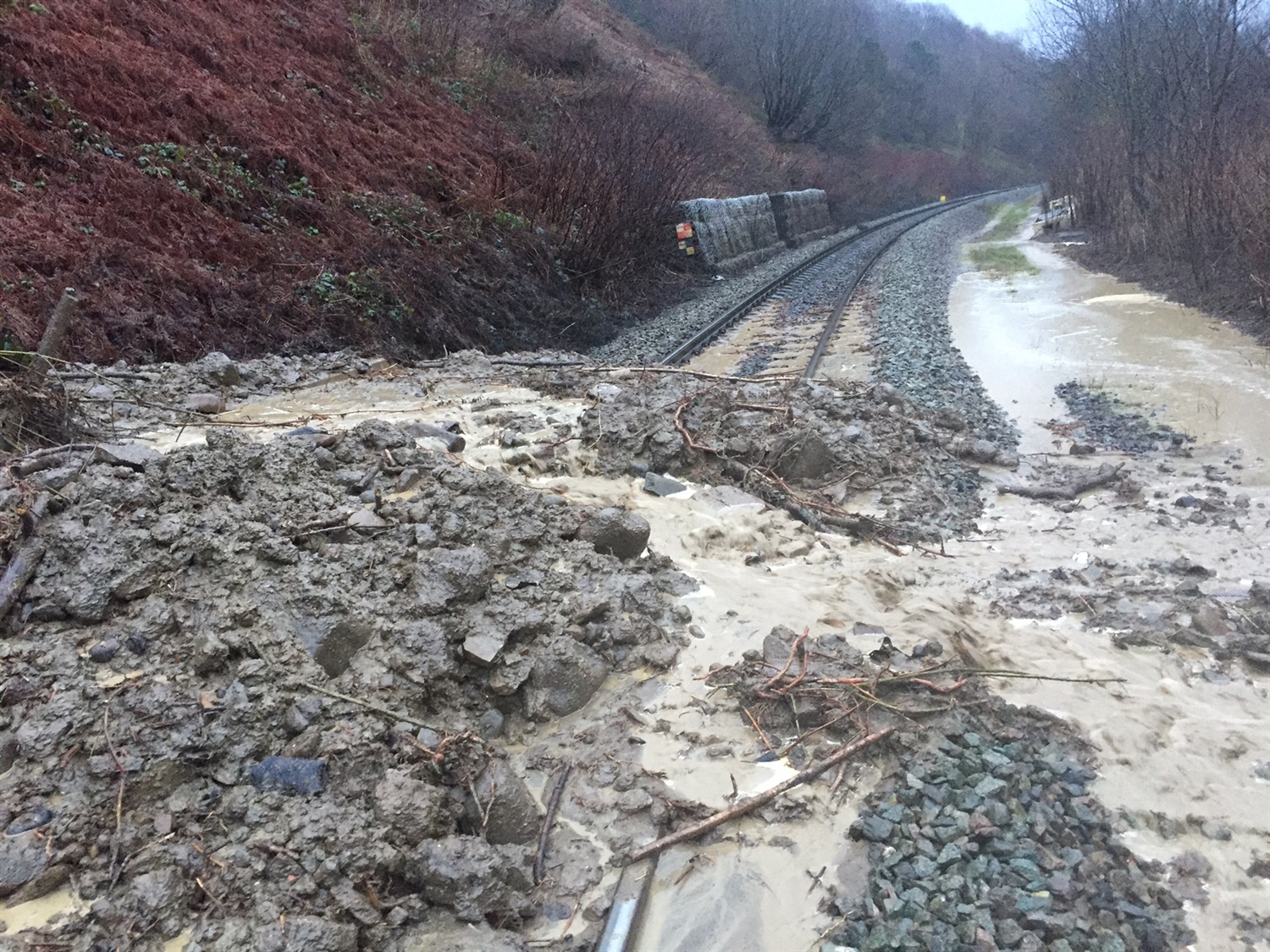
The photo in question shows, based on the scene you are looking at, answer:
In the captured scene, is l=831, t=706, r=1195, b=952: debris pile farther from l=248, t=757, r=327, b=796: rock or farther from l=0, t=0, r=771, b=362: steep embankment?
l=0, t=0, r=771, b=362: steep embankment

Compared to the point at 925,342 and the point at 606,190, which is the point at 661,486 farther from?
the point at 606,190

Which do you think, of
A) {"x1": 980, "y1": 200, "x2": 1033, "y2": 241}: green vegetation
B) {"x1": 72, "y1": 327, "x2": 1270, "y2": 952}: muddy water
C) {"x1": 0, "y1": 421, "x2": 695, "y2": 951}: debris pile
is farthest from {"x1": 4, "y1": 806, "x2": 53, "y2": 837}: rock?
{"x1": 980, "y1": 200, "x2": 1033, "y2": 241}: green vegetation

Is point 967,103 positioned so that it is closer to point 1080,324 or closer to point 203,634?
point 1080,324

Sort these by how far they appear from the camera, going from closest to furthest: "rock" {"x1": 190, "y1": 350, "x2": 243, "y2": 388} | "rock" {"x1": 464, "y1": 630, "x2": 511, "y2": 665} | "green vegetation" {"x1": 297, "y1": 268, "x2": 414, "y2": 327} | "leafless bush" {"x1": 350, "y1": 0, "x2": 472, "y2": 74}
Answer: "rock" {"x1": 464, "y1": 630, "x2": 511, "y2": 665} → "rock" {"x1": 190, "y1": 350, "x2": 243, "y2": 388} → "green vegetation" {"x1": 297, "y1": 268, "x2": 414, "y2": 327} → "leafless bush" {"x1": 350, "y1": 0, "x2": 472, "y2": 74}

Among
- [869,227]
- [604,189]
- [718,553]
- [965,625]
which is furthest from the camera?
[869,227]

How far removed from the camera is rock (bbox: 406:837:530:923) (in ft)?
9.09

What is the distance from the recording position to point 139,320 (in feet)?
26.5

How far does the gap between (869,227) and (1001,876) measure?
3077 cm

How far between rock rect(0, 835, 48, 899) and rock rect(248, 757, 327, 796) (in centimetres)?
62

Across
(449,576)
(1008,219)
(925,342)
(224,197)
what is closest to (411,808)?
(449,576)

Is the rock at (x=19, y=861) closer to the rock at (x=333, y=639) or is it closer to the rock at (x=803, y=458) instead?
the rock at (x=333, y=639)

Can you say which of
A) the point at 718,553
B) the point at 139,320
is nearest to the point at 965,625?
the point at 718,553

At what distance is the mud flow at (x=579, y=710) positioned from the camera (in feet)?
8.89

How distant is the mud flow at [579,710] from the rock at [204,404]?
0.33 meters
